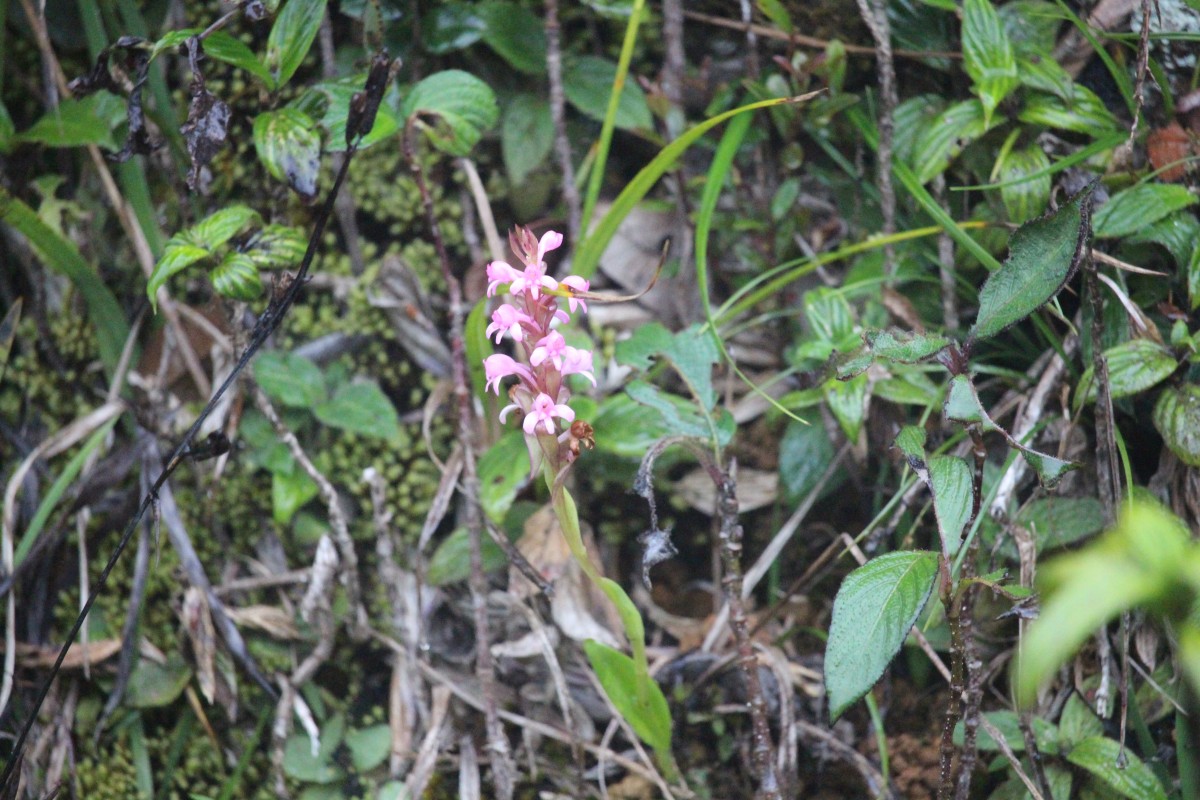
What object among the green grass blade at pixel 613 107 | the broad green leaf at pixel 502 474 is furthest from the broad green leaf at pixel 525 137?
the broad green leaf at pixel 502 474

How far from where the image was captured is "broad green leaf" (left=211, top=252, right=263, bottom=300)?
1248mm

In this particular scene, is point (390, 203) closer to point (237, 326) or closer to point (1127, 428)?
point (237, 326)

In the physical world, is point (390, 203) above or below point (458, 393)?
above

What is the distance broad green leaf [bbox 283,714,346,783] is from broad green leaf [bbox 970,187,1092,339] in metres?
1.30

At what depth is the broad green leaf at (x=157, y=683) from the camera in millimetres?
1588

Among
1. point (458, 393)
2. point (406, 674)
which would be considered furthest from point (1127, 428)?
point (406, 674)

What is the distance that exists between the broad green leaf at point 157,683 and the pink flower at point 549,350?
110 cm

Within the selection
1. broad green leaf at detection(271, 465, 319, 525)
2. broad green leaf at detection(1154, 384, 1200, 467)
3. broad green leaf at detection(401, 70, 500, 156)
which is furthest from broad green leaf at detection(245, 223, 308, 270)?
broad green leaf at detection(1154, 384, 1200, 467)

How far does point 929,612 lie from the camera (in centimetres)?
132

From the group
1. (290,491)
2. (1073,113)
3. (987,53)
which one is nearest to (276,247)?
(290,491)

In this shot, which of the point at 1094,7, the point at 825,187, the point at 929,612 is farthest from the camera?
the point at 825,187

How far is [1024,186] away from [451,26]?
3.56 ft

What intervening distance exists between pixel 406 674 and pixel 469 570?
25cm

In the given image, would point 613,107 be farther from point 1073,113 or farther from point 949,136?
point 1073,113
